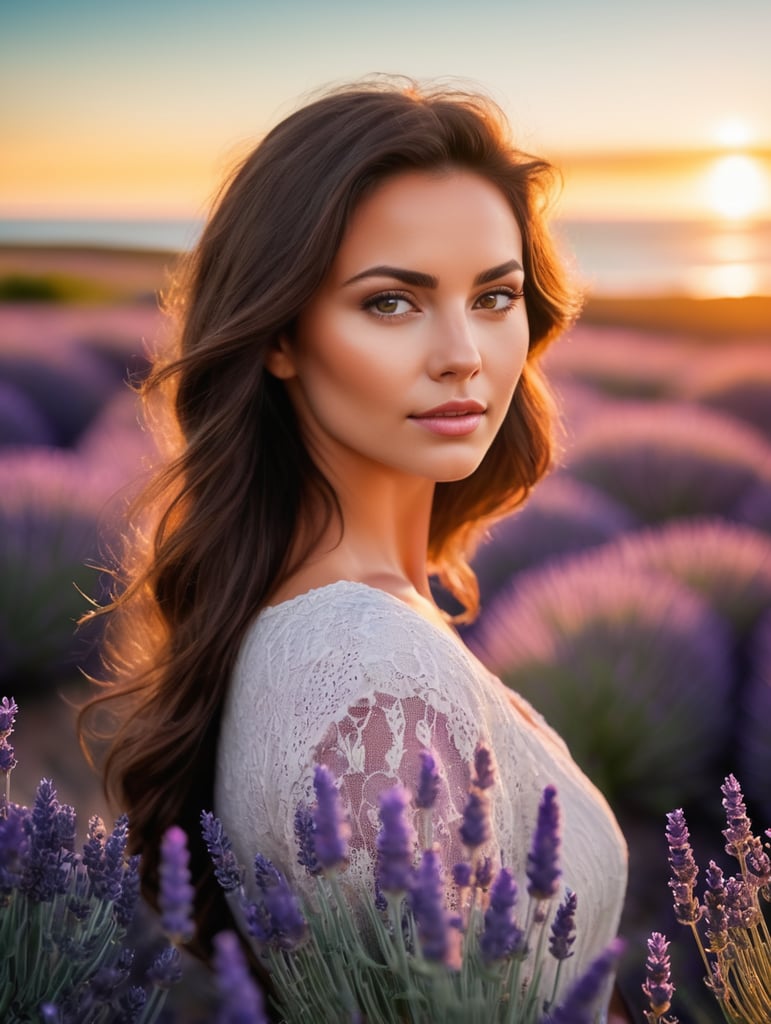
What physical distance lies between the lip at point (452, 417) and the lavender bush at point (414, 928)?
518 millimetres

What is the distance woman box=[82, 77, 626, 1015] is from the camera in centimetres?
133

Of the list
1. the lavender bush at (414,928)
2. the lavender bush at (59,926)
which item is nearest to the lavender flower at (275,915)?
the lavender bush at (414,928)

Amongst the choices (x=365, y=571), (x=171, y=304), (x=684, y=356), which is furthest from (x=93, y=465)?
(x=684, y=356)

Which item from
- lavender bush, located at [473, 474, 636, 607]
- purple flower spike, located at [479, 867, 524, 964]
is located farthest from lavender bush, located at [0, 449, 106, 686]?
purple flower spike, located at [479, 867, 524, 964]

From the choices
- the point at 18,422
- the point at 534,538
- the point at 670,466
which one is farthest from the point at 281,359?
the point at 18,422

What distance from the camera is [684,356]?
25.5 ft

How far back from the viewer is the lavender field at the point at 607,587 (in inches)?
112

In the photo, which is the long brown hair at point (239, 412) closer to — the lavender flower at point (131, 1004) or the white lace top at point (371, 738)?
the white lace top at point (371, 738)

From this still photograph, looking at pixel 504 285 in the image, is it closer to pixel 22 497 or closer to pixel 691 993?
pixel 691 993

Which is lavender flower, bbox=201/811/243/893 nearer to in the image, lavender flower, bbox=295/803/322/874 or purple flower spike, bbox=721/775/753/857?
lavender flower, bbox=295/803/322/874

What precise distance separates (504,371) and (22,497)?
9.19ft

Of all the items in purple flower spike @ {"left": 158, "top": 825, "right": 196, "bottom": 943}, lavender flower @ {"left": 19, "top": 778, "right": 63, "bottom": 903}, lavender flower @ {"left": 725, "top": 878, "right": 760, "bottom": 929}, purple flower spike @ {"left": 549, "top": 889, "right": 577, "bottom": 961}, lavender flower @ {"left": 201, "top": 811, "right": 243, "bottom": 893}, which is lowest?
lavender flower @ {"left": 725, "top": 878, "right": 760, "bottom": 929}

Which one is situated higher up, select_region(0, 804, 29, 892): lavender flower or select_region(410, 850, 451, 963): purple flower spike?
select_region(410, 850, 451, 963): purple flower spike

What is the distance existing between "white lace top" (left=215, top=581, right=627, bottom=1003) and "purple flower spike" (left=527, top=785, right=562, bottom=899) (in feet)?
1.23
